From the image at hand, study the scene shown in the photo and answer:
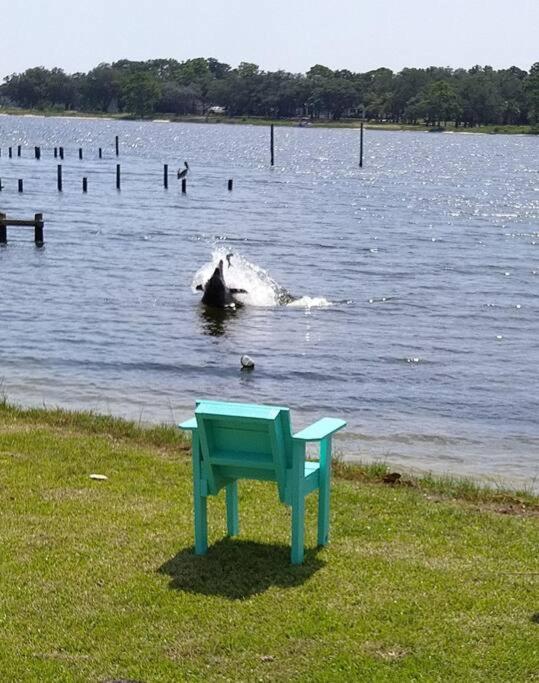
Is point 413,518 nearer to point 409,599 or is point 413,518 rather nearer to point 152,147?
point 409,599

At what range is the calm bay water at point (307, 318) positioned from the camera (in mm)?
18750

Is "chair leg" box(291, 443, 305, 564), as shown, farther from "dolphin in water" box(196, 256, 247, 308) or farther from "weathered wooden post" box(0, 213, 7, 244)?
"weathered wooden post" box(0, 213, 7, 244)

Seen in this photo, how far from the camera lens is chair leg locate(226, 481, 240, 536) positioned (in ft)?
29.6

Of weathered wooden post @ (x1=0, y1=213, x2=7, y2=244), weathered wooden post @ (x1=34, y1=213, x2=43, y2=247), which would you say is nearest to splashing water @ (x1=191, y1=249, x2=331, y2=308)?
weathered wooden post @ (x1=34, y1=213, x2=43, y2=247)

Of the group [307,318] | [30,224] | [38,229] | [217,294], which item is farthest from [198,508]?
[38,229]

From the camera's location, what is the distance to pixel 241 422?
812 centimetres

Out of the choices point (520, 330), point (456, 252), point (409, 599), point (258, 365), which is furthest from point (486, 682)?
point (456, 252)

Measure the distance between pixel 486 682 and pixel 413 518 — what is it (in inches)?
126

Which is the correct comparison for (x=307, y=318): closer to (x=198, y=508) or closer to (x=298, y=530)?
(x=198, y=508)

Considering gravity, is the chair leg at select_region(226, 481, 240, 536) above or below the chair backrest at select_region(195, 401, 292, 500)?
below

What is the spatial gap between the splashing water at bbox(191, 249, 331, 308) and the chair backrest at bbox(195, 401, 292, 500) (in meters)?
23.4

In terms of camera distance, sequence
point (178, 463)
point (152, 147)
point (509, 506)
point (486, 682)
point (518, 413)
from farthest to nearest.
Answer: point (152, 147) < point (518, 413) < point (178, 463) < point (509, 506) < point (486, 682)

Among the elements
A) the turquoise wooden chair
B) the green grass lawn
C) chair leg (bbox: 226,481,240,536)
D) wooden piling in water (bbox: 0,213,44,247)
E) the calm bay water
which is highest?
the turquoise wooden chair

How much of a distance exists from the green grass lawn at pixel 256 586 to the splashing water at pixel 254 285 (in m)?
21.1
